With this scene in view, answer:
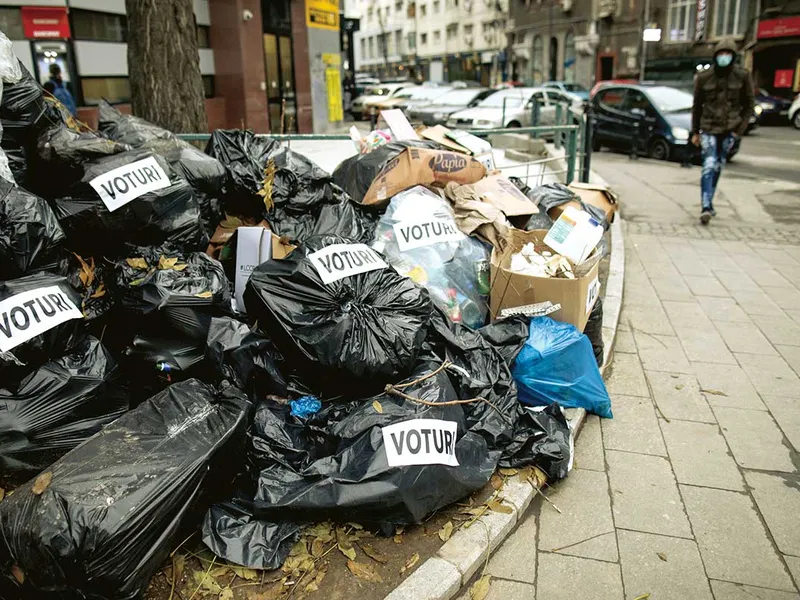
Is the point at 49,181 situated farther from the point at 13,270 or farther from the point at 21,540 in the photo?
the point at 21,540

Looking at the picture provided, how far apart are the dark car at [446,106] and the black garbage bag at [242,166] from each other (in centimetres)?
1172

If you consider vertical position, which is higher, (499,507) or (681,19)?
(681,19)

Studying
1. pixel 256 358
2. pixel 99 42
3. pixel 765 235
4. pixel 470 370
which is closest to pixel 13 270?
pixel 256 358

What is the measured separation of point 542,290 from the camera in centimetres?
331

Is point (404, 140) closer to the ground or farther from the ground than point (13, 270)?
farther from the ground

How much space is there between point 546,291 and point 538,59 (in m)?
41.8

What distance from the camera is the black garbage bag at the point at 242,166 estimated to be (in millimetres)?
3664

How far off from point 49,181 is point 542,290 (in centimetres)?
259

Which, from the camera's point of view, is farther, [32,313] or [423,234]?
[423,234]

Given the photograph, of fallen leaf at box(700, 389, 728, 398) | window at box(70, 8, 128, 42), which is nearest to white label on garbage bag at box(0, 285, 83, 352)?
fallen leaf at box(700, 389, 728, 398)

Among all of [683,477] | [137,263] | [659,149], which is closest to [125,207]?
[137,263]

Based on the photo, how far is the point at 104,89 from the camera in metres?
10.2

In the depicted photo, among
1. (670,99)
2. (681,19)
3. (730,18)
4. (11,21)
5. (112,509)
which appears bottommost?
(112,509)

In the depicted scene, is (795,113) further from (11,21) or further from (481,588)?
(481,588)
